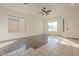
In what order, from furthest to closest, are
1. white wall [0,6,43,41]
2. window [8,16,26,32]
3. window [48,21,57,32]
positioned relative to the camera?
window [48,21,57,32] < white wall [0,6,43,41] < window [8,16,26,32]

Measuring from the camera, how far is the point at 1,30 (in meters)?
1.93

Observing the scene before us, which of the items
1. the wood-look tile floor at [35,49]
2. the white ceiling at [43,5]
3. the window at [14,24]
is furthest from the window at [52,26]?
the window at [14,24]

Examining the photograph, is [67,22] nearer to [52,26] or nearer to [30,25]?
[52,26]

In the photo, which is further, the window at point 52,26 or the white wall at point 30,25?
the window at point 52,26

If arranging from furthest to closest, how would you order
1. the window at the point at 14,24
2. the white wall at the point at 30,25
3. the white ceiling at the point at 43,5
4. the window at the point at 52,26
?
1. the window at the point at 52,26
2. the white wall at the point at 30,25
3. the window at the point at 14,24
4. the white ceiling at the point at 43,5

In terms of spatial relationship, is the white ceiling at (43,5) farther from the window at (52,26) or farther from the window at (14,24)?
the window at (52,26)

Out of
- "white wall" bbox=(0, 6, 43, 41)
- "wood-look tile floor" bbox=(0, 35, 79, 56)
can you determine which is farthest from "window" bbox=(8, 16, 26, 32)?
"wood-look tile floor" bbox=(0, 35, 79, 56)

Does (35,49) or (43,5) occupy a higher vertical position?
(43,5)

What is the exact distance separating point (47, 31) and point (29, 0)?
4.36 ft

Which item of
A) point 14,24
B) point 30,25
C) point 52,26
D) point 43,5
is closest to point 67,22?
point 52,26

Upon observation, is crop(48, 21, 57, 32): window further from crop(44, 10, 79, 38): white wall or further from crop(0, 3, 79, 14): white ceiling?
crop(0, 3, 79, 14): white ceiling

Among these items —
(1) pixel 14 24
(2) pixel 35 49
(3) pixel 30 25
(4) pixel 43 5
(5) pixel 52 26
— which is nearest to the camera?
(4) pixel 43 5

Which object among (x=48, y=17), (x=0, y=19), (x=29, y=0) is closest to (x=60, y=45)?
(x=48, y=17)

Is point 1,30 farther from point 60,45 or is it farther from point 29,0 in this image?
point 60,45
